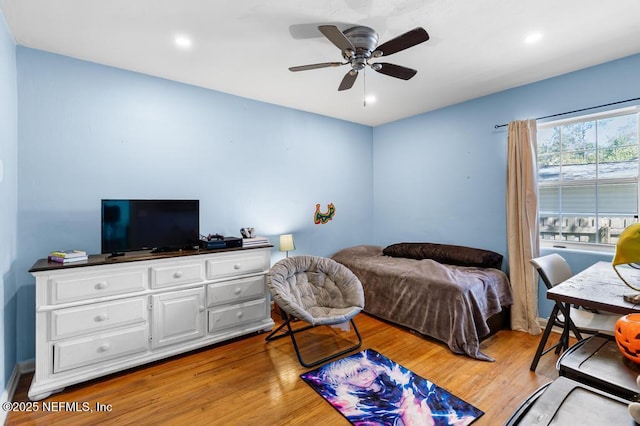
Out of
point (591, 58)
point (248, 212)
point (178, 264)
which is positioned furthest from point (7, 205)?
point (591, 58)

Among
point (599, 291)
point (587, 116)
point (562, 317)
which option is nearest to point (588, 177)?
point (587, 116)

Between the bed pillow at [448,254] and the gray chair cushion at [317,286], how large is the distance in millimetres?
1365

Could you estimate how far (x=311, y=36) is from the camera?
2.36m

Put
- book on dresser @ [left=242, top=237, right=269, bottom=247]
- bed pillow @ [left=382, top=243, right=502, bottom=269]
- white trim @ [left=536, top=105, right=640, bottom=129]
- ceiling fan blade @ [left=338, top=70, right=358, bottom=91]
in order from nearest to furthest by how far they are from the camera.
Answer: ceiling fan blade @ [left=338, top=70, right=358, bottom=91]
white trim @ [left=536, top=105, right=640, bottom=129]
book on dresser @ [left=242, top=237, right=269, bottom=247]
bed pillow @ [left=382, top=243, right=502, bottom=269]

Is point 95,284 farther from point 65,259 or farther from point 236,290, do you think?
point 236,290

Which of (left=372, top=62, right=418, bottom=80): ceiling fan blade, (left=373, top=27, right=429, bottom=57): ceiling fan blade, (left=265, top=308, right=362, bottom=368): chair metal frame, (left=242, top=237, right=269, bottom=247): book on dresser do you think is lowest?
(left=265, top=308, right=362, bottom=368): chair metal frame

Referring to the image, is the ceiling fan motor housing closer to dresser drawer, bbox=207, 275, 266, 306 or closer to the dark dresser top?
the dark dresser top

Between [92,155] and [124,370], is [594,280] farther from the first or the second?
[92,155]

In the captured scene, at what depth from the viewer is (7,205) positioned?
2.15 metres

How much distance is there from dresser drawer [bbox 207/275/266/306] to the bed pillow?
2056 mm

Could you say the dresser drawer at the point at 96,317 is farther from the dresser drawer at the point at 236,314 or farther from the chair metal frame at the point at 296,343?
the chair metal frame at the point at 296,343

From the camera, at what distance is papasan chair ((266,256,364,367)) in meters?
2.78

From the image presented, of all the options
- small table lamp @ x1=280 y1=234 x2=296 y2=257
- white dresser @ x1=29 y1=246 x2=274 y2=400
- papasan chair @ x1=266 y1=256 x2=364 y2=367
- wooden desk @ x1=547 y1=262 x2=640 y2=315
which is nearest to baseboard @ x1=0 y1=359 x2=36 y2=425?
white dresser @ x1=29 y1=246 x2=274 y2=400

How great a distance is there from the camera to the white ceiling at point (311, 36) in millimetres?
2018
